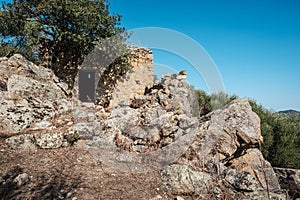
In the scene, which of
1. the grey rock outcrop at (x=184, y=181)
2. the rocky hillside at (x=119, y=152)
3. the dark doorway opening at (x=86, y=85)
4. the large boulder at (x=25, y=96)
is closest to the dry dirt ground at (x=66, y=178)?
the rocky hillside at (x=119, y=152)

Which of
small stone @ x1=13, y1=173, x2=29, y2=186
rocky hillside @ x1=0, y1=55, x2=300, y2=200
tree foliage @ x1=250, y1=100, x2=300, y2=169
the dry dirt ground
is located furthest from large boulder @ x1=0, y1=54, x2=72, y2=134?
tree foliage @ x1=250, y1=100, x2=300, y2=169

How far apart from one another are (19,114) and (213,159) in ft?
16.6

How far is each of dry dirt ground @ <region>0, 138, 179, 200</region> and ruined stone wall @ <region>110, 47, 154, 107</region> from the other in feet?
23.4

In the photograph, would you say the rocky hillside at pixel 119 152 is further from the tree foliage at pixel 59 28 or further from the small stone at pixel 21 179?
the tree foliage at pixel 59 28

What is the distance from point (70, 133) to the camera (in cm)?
534

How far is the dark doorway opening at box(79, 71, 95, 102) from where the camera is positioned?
11.6 metres

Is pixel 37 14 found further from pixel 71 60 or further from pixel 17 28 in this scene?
pixel 71 60

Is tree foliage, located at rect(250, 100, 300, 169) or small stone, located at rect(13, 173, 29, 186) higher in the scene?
tree foliage, located at rect(250, 100, 300, 169)

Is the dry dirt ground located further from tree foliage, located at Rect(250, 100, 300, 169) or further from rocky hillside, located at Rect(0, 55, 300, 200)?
tree foliage, located at Rect(250, 100, 300, 169)

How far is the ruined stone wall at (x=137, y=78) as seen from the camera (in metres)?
11.8

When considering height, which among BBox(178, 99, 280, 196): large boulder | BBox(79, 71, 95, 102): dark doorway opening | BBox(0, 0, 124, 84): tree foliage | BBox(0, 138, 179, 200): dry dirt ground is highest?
BBox(0, 0, 124, 84): tree foliage

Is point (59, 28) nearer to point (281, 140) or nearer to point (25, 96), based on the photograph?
point (25, 96)

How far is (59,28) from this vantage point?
1045 centimetres

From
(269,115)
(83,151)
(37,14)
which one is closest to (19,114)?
(83,151)
